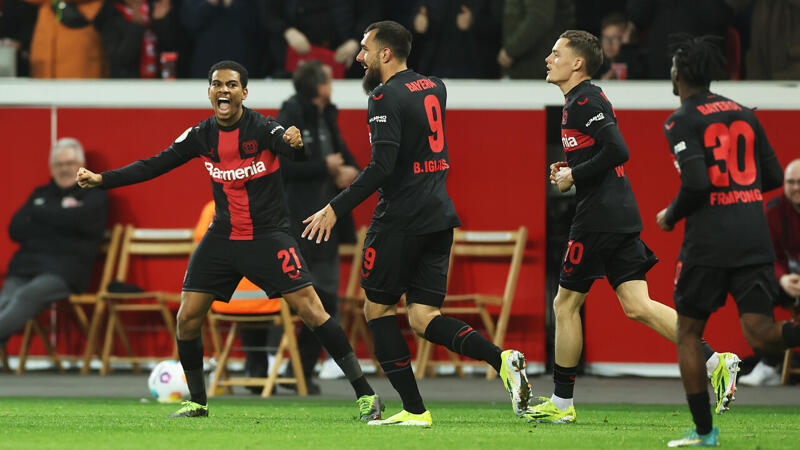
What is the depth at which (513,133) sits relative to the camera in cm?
1211

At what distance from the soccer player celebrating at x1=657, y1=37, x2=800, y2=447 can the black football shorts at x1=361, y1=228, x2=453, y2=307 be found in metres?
1.45

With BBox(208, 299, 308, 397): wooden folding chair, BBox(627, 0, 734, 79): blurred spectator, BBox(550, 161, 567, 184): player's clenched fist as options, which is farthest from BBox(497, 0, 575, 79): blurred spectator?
BBox(550, 161, 567, 184): player's clenched fist

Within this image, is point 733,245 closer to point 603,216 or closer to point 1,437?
point 603,216

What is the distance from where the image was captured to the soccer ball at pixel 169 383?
29.4 ft

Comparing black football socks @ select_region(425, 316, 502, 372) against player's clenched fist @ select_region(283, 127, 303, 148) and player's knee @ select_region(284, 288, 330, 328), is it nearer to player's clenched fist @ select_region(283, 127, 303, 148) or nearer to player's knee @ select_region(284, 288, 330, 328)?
player's knee @ select_region(284, 288, 330, 328)

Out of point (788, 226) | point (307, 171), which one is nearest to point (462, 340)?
point (307, 171)

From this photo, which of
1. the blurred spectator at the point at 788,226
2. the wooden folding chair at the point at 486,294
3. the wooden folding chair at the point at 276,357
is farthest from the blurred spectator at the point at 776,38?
the wooden folding chair at the point at 276,357

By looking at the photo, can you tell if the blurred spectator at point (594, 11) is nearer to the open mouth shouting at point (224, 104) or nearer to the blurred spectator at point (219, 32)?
the blurred spectator at point (219, 32)

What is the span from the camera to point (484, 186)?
1218cm

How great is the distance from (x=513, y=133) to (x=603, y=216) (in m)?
5.36

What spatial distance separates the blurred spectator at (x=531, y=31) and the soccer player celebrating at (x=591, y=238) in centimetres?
506

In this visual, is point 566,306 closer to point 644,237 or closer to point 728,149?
point 728,149

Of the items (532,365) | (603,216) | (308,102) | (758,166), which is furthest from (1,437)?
(532,365)

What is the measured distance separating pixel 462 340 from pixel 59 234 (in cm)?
650
